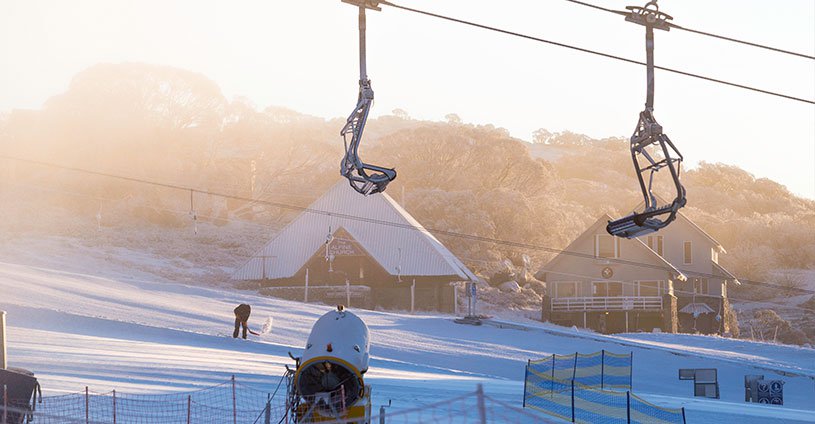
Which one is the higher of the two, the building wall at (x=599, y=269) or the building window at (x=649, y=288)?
the building wall at (x=599, y=269)

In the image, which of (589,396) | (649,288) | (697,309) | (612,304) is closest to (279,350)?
(589,396)

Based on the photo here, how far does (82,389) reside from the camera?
2450 cm

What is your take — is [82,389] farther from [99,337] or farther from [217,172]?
[217,172]

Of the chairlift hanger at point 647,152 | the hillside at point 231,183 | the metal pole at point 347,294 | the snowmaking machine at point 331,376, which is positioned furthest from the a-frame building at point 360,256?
the chairlift hanger at point 647,152

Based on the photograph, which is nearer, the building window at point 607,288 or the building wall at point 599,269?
the building wall at point 599,269

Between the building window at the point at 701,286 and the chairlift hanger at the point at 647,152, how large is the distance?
5486 centimetres

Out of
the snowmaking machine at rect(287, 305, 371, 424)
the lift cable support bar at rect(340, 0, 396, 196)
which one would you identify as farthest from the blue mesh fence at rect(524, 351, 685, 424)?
the lift cable support bar at rect(340, 0, 396, 196)

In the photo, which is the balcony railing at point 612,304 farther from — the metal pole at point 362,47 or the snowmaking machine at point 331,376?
the metal pole at point 362,47

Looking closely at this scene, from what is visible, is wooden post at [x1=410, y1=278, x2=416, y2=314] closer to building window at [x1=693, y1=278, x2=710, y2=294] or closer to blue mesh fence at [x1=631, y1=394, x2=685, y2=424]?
building window at [x1=693, y1=278, x2=710, y2=294]

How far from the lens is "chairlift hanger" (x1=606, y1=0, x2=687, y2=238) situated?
16.5 metres

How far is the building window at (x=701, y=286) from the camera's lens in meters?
70.6

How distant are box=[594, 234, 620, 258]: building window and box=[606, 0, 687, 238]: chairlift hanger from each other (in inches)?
1923

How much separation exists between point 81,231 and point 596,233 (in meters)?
36.8

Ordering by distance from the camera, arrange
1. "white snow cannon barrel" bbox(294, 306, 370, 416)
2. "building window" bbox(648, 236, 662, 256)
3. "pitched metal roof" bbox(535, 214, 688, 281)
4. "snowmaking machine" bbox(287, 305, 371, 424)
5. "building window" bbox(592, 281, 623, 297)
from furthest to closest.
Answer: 1. "building window" bbox(648, 236, 662, 256)
2. "building window" bbox(592, 281, 623, 297)
3. "pitched metal roof" bbox(535, 214, 688, 281)
4. "white snow cannon barrel" bbox(294, 306, 370, 416)
5. "snowmaking machine" bbox(287, 305, 371, 424)
